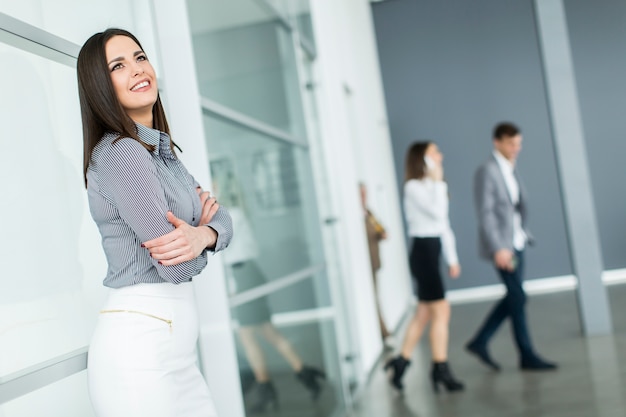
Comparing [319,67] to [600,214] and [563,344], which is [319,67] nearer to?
[563,344]

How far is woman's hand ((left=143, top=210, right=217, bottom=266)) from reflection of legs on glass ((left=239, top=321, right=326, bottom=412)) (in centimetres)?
165

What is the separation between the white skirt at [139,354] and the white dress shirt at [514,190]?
417 centimetres

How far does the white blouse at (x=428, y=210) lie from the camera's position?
5.45 m

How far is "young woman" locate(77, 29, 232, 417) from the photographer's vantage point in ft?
6.07

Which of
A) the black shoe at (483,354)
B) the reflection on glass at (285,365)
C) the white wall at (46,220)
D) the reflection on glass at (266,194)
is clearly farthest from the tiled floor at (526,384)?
the white wall at (46,220)

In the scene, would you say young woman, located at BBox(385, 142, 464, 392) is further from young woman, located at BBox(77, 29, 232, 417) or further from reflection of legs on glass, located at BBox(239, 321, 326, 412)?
young woman, located at BBox(77, 29, 232, 417)

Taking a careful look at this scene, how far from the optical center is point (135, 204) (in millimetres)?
1824

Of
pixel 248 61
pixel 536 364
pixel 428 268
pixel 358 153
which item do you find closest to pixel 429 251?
pixel 428 268

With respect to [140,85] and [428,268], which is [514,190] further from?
[140,85]

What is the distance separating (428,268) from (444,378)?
0.74 metres

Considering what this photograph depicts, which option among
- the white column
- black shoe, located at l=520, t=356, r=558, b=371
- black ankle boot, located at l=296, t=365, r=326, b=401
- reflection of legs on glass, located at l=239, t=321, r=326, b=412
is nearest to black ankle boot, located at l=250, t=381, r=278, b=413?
reflection of legs on glass, located at l=239, t=321, r=326, b=412

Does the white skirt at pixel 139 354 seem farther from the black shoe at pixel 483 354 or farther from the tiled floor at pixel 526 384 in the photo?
the black shoe at pixel 483 354

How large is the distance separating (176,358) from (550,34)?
5.44 m

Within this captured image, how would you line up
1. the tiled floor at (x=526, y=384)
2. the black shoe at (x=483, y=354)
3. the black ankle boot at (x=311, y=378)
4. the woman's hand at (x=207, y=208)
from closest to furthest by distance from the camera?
the woman's hand at (x=207, y=208), the black ankle boot at (x=311, y=378), the tiled floor at (x=526, y=384), the black shoe at (x=483, y=354)
